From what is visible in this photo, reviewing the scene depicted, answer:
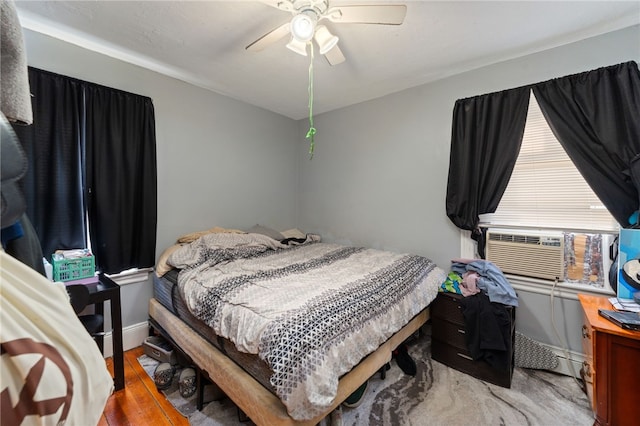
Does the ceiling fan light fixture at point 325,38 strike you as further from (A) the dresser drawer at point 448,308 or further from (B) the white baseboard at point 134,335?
(B) the white baseboard at point 134,335

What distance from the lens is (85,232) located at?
81.3 inches

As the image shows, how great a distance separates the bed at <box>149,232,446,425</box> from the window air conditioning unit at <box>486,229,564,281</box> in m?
0.51

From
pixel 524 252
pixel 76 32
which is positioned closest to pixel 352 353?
pixel 524 252

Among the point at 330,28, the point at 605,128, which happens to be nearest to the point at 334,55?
the point at 330,28

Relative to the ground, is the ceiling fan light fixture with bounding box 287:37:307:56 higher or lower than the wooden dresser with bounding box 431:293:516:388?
higher

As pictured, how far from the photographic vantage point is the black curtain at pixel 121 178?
81.7 inches

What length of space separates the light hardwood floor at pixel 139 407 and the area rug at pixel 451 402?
0.05m

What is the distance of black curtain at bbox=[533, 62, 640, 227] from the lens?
5.62 feet

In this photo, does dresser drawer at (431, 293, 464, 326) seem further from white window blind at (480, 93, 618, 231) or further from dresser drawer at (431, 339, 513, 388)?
white window blind at (480, 93, 618, 231)

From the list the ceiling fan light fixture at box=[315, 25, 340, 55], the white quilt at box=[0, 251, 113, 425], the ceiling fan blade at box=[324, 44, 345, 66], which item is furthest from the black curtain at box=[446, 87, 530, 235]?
the white quilt at box=[0, 251, 113, 425]

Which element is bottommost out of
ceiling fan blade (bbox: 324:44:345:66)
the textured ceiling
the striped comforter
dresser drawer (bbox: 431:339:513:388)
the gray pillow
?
dresser drawer (bbox: 431:339:513:388)

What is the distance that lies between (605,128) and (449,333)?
181 centimetres

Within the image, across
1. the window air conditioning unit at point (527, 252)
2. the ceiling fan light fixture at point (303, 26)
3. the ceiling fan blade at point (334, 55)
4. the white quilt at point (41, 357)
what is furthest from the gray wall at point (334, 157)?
the white quilt at point (41, 357)

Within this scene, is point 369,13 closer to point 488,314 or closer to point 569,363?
point 488,314
